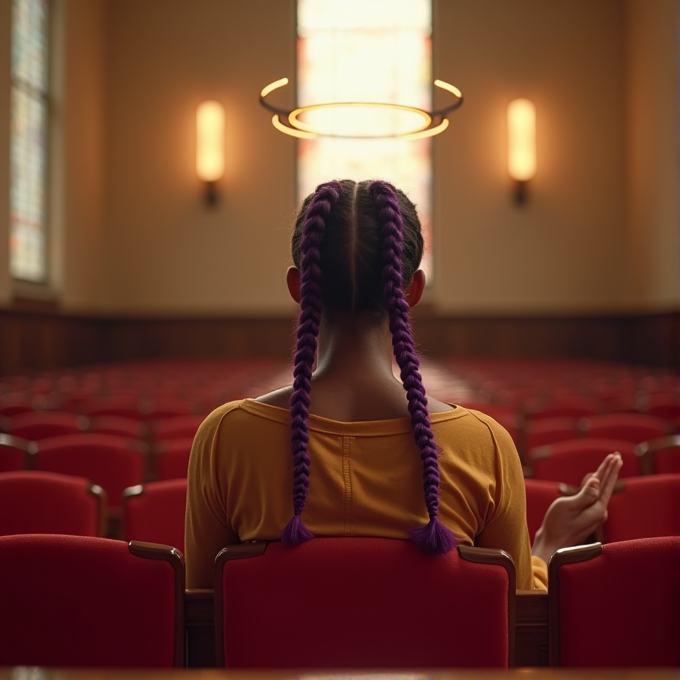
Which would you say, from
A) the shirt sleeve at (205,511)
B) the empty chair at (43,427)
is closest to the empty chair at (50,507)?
the shirt sleeve at (205,511)

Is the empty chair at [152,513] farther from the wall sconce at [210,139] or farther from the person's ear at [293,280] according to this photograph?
the wall sconce at [210,139]

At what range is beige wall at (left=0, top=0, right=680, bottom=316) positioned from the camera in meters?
15.9

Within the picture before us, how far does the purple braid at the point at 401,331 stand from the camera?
147 cm

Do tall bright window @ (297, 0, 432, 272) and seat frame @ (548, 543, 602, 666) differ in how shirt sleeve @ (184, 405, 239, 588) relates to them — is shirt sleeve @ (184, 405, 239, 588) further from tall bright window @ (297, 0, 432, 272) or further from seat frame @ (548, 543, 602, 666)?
tall bright window @ (297, 0, 432, 272)

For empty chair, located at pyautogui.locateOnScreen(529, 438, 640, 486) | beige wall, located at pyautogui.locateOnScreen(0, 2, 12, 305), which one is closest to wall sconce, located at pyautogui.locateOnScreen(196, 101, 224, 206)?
beige wall, located at pyautogui.locateOnScreen(0, 2, 12, 305)

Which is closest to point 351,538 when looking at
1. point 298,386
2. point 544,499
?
point 298,386

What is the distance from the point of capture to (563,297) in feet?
53.4

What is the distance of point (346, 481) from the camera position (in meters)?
1.50

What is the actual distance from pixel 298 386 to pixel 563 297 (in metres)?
15.3

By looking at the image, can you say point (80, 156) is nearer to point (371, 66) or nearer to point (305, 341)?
point (371, 66)

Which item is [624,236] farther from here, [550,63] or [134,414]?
[134,414]

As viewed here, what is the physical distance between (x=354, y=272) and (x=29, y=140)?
42.8 ft

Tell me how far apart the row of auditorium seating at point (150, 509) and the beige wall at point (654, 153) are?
38.6 ft

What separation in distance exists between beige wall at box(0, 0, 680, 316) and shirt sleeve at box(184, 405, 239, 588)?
46.6ft
